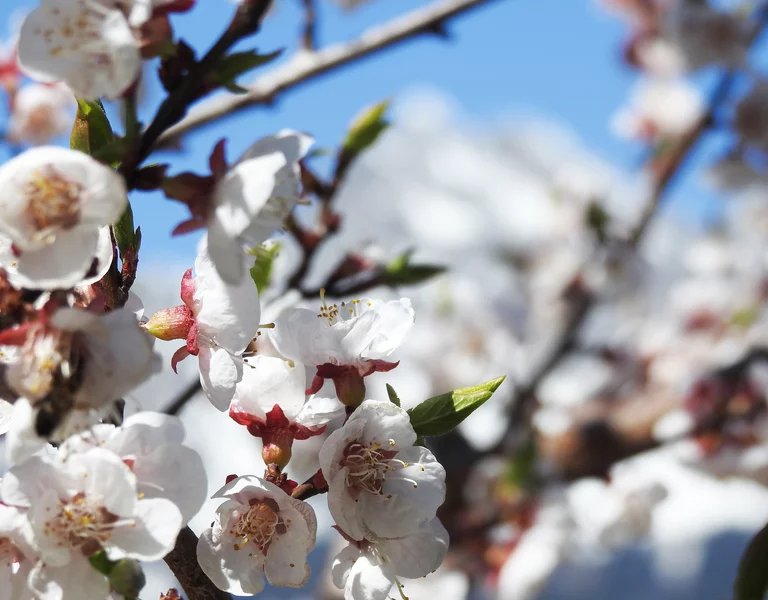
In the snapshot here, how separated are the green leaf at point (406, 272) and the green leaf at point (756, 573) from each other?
60 centimetres

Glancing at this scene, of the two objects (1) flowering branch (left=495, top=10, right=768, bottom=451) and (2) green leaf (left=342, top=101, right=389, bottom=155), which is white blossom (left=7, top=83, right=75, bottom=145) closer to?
(2) green leaf (left=342, top=101, right=389, bottom=155)

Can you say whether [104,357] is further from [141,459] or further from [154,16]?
[154,16]

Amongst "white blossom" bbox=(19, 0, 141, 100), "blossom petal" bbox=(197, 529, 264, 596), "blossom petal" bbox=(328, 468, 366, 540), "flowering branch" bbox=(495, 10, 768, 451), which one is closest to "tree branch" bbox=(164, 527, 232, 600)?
"blossom petal" bbox=(197, 529, 264, 596)

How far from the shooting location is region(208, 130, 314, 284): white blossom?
0.49 m

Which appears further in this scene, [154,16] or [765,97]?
[765,97]

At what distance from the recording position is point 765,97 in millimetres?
2275

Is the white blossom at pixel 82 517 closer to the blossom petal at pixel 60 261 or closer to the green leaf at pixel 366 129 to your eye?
the blossom petal at pixel 60 261

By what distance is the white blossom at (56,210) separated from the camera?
457 millimetres

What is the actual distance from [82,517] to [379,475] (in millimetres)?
218

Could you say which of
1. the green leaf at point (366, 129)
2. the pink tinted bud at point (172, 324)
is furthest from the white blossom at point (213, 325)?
the green leaf at point (366, 129)

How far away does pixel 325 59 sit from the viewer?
4.43ft

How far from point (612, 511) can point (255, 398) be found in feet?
5.09

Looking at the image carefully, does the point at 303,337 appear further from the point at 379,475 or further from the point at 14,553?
the point at 14,553

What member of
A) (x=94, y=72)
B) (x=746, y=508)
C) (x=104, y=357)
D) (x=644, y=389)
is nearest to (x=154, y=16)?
(x=94, y=72)
